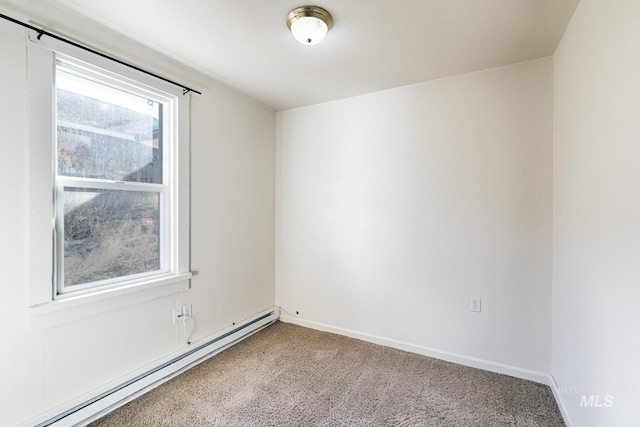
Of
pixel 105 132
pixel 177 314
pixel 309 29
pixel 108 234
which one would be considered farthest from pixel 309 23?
pixel 177 314

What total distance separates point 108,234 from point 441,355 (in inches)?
105

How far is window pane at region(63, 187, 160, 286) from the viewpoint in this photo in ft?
5.65

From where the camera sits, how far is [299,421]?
1715 millimetres

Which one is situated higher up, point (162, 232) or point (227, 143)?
point (227, 143)

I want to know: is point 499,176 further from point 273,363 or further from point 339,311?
point 273,363

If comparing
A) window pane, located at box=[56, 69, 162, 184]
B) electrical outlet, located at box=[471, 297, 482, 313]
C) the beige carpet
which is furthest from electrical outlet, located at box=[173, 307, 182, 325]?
electrical outlet, located at box=[471, 297, 482, 313]

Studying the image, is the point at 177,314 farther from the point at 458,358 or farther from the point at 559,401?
the point at 559,401

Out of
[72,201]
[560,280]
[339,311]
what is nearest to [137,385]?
[72,201]

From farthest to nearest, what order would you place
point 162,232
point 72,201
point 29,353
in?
point 162,232, point 72,201, point 29,353

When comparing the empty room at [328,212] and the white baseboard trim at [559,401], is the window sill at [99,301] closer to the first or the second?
the empty room at [328,212]

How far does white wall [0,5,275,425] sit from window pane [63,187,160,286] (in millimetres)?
234

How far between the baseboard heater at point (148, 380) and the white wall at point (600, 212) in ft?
7.99

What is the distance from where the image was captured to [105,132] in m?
1.88

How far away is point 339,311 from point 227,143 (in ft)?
6.42
